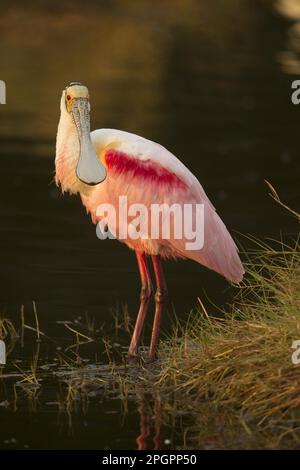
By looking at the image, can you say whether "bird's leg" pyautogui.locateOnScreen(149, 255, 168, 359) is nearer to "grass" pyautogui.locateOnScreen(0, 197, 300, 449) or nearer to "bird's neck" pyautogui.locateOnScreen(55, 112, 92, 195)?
"grass" pyautogui.locateOnScreen(0, 197, 300, 449)

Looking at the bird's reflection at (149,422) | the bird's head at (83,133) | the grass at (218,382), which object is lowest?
the bird's reflection at (149,422)

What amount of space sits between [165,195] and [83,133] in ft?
2.36

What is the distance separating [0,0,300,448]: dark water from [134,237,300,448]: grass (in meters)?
0.32

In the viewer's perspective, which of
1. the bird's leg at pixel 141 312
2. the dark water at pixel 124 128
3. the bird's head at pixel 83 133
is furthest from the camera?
the dark water at pixel 124 128

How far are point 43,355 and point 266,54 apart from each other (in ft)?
77.7

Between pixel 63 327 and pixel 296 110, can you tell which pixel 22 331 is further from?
pixel 296 110

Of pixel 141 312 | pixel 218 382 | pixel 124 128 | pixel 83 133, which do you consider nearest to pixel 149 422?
pixel 218 382

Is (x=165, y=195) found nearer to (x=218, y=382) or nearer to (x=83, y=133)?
(x=83, y=133)

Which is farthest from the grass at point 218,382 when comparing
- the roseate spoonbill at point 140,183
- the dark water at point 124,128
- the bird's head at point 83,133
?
the bird's head at point 83,133

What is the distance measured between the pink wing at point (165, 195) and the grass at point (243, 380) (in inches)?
27.8

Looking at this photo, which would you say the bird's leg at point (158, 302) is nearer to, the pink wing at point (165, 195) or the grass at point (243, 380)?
the pink wing at point (165, 195)

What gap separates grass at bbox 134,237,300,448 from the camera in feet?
24.7

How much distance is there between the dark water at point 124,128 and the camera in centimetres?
1041

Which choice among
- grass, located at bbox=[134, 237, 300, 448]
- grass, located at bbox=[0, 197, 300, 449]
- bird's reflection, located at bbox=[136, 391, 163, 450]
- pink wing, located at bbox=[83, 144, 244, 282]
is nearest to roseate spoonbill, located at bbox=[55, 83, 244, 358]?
pink wing, located at bbox=[83, 144, 244, 282]
